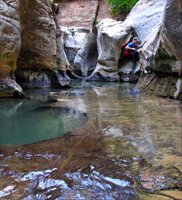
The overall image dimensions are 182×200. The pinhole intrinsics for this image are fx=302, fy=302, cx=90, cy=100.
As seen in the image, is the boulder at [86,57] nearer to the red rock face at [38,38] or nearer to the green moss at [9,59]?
the red rock face at [38,38]

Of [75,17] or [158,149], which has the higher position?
[75,17]

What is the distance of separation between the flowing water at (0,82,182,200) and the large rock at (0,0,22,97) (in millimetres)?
2585

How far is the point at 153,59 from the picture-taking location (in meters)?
8.14

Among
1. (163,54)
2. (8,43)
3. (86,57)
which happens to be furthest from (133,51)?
(8,43)

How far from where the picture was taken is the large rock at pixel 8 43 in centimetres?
734

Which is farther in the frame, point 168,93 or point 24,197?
point 168,93

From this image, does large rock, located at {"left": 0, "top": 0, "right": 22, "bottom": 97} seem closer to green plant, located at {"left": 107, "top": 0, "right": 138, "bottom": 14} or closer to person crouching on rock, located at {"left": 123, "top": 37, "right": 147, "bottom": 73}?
person crouching on rock, located at {"left": 123, "top": 37, "right": 147, "bottom": 73}

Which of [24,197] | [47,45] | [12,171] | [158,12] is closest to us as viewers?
[24,197]

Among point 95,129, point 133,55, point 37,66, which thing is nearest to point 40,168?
point 95,129

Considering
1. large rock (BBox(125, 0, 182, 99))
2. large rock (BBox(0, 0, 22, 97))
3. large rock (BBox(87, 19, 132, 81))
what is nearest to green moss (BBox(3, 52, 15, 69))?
large rock (BBox(0, 0, 22, 97))

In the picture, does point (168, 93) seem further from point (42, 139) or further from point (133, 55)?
point (133, 55)

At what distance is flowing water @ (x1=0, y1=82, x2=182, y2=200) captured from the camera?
2314mm

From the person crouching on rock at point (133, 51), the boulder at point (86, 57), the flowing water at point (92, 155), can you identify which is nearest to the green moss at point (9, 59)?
the flowing water at point (92, 155)

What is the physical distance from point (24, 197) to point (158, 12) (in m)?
13.0
